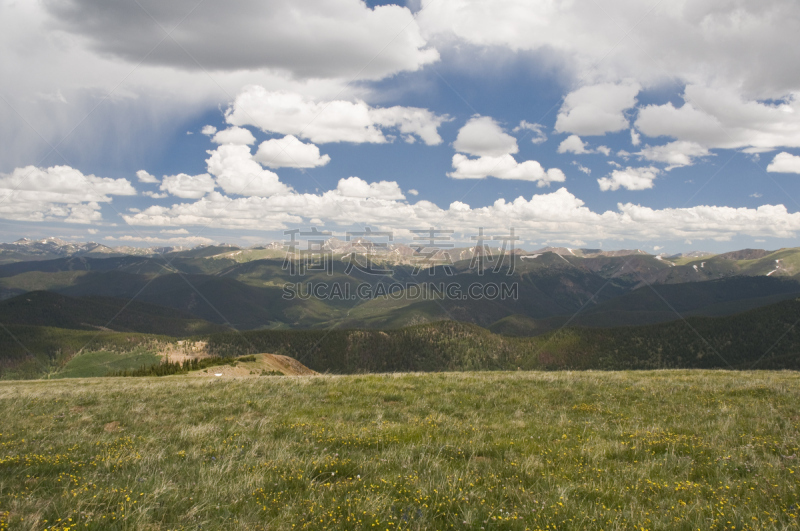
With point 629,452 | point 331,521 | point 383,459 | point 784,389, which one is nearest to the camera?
point 331,521

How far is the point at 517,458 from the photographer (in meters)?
8.04

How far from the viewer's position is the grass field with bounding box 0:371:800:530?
543 centimetres

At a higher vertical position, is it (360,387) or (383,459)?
(383,459)

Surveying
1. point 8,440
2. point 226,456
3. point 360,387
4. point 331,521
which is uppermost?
point 331,521

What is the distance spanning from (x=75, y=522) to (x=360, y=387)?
1343 cm

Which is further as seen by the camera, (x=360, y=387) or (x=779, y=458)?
(x=360, y=387)

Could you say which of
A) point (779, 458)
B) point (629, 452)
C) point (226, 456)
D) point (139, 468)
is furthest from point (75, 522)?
point (779, 458)

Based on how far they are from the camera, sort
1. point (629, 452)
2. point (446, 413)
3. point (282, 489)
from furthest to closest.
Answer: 1. point (446, 413)
2. point (629, 452)
3. point (282, 489)

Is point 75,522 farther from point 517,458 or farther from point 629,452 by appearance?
point 629,452

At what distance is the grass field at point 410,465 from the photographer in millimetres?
5430

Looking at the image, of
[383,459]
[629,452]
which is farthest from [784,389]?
[383,459]

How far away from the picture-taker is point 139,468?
7.12 m

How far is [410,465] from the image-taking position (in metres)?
7.47

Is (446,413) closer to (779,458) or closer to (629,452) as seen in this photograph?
(629,452)
